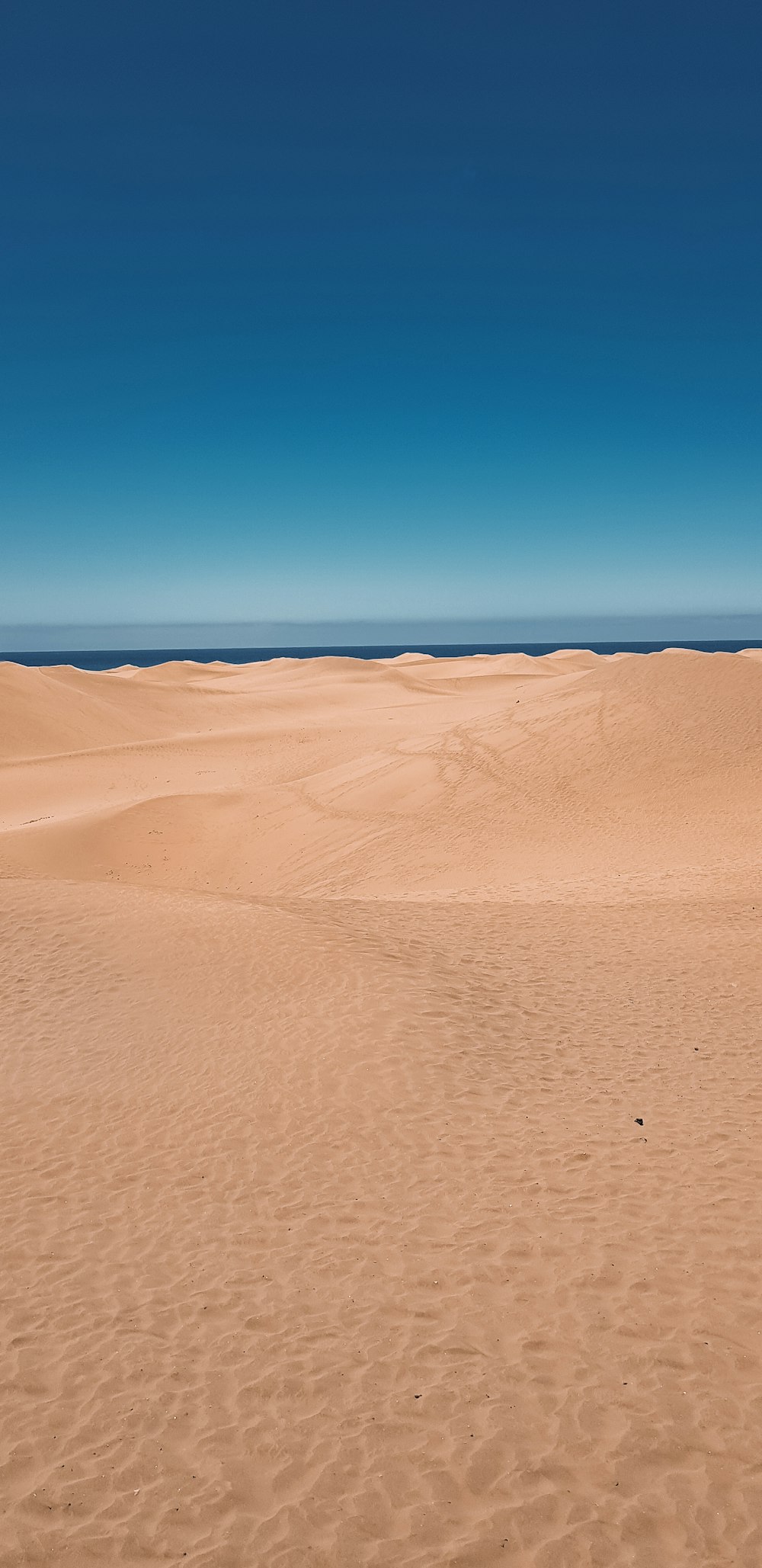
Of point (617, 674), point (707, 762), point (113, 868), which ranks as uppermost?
point (617, 674)

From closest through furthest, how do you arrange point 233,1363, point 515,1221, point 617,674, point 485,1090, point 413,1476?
1. point 413,1476
2. point 233,1363
3. point 515,1221
4. point 485,1090
5. point 617,674

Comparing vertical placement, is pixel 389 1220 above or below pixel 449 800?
below

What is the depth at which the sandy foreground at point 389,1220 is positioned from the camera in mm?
4621

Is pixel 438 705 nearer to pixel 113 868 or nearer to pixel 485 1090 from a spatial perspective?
pixel 113 868

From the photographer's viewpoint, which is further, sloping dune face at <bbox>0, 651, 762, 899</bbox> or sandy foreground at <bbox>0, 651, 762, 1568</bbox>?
sloping dune face at <bbox>0, 651, 762, 899</bbox>

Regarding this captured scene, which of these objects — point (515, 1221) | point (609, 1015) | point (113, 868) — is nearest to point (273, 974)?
point (609, 1015)

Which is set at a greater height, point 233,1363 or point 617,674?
point 617,674

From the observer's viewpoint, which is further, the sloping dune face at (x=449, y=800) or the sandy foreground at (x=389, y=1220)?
the sloping dune face at (x=449, y=800)

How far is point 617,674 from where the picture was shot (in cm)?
2880

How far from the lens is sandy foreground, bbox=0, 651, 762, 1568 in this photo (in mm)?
4621

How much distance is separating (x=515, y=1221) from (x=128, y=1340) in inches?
116

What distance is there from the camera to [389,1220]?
7016mm

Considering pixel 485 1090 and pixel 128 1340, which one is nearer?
pixel 128 1340

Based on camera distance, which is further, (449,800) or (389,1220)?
(449,800)
